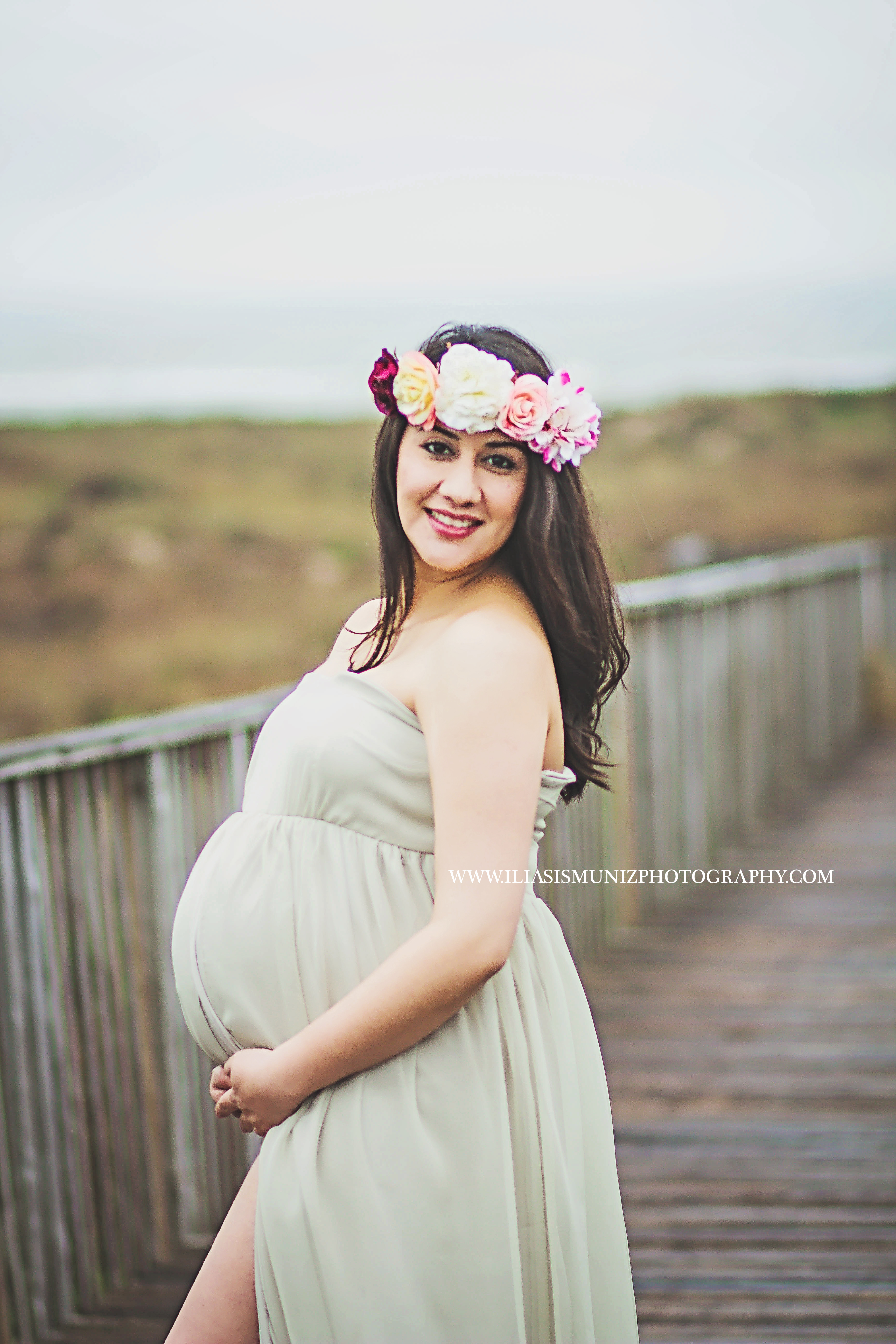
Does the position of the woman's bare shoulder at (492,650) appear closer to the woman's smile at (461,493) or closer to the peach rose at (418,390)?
the woman's smile at (461,493)

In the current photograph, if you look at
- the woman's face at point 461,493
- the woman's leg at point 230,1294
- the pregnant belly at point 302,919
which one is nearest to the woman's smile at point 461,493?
the woman's face at point 461,493

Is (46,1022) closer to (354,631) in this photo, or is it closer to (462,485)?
(354,631)

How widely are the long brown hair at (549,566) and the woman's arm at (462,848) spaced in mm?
93

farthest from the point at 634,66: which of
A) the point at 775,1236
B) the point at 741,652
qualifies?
the point at 775,1236

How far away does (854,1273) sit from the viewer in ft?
6.83

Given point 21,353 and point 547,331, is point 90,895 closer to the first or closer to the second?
point 547,331

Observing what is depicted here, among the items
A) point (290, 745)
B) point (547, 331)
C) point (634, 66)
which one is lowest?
point (290, 745)

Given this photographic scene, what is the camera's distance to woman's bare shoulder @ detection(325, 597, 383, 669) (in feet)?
4.43

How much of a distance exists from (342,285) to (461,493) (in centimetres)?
3168

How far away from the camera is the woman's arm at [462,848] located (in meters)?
1.05

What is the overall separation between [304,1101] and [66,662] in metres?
21.2

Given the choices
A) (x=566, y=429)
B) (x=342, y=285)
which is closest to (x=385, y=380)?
(x=566, y=429)

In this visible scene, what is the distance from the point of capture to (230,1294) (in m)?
1.20

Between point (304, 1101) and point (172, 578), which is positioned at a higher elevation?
point (172, 578)
